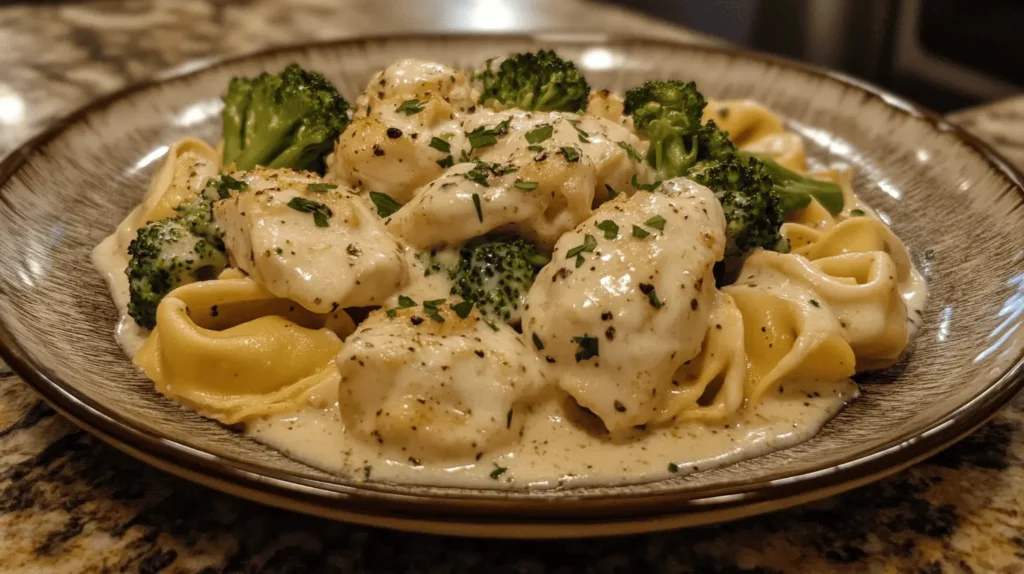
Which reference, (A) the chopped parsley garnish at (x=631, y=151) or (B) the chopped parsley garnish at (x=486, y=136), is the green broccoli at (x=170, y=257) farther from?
(A) the chopped parsley garnish at (x=631, y=151)

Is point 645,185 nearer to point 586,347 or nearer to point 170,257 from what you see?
point 586,347

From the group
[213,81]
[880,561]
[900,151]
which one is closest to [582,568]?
[880,561]

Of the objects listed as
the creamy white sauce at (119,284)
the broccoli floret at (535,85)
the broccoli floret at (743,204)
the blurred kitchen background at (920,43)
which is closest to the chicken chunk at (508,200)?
the broccoli floret at (743,204)

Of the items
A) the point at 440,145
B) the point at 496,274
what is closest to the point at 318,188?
the point at 440,145

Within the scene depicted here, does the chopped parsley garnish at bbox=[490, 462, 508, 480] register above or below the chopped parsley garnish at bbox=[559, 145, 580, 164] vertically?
below

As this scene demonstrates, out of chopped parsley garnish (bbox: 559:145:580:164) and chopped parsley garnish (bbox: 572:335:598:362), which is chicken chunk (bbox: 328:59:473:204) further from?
chopped parsley garnish (bbox: 572:335:598:362)

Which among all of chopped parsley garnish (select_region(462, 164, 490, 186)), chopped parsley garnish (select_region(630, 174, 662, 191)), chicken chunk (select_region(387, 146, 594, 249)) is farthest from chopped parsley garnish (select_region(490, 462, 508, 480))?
chopped parsley garnish (select_region(630, 174, 662, 191))

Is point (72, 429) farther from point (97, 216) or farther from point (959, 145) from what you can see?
point (959, 145)
